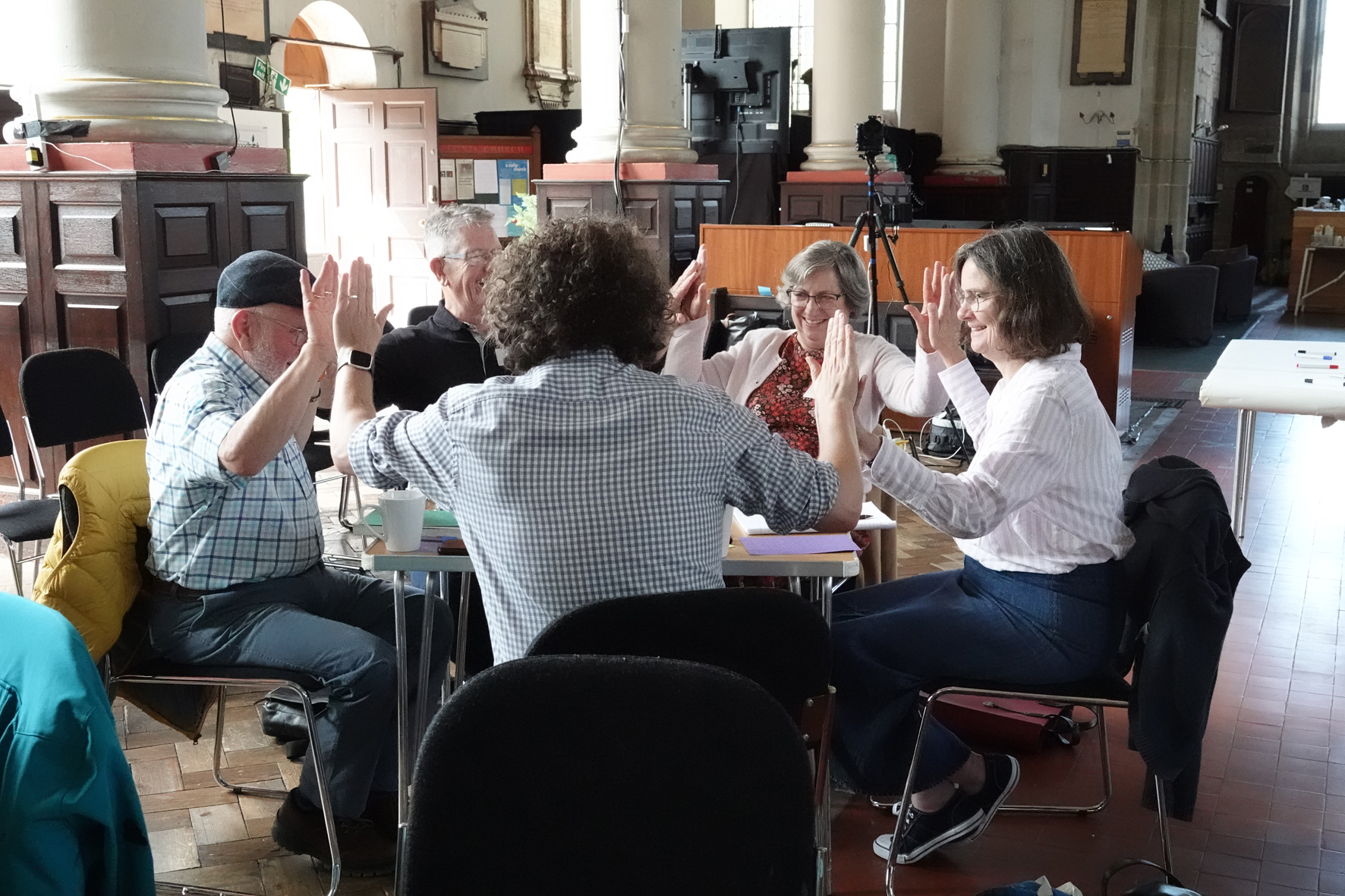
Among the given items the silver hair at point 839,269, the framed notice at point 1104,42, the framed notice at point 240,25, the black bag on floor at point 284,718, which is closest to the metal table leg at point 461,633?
the black bag on floor at point 284,718

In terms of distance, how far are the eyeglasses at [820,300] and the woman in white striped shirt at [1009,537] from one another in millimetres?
787

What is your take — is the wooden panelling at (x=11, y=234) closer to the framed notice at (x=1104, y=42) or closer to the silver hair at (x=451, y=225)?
the silver hair at (x=451, y=225)

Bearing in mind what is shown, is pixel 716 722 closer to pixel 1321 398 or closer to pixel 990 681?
pixel 990 681

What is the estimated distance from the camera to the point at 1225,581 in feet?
7.27

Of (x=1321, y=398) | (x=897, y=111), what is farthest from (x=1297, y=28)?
(x=1321, y=398)

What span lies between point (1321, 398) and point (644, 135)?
440 centimetres

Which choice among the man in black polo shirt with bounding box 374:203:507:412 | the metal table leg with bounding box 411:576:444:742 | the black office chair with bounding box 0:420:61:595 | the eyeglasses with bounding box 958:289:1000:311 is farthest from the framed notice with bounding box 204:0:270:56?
the eyeglasses with bounding box 958:289:1000:311

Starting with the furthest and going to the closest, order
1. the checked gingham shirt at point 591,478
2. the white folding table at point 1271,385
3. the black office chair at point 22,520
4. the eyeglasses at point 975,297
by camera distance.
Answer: the white folding table at point 1271,385, the black office chair at point 22,520, the eyeglasses at point 975,297, the checked gingham shirt at point 591,478

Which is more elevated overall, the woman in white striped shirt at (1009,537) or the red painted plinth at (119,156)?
the red painted plinth at (119,156)

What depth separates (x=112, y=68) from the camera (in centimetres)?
486

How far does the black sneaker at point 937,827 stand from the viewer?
101 inches

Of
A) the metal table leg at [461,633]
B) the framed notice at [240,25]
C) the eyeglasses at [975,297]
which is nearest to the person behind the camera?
the eyeglasses at [975,297]

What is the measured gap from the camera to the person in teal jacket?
1265 mm

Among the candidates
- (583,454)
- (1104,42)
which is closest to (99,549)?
(583,454)
